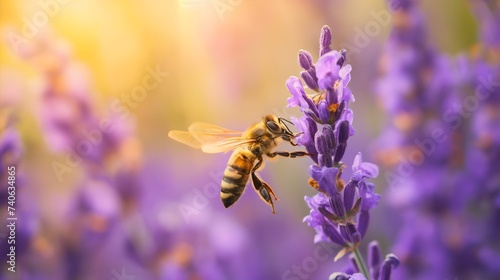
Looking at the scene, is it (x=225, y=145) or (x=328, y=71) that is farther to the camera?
(x=225, y=145)

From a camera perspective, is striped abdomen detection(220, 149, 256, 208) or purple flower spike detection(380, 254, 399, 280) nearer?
purple flower spike detection(380, 254, 399, 280)

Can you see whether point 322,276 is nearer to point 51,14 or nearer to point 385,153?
point 385,153

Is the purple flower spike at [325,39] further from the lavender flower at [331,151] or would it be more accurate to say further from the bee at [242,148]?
the bee at [242,148]

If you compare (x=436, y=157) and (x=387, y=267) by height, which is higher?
(x=436, y=157)

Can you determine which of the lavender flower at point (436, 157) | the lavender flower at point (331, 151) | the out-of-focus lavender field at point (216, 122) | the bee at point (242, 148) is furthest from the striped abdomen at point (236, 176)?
the lavender flower at point (436, 157)

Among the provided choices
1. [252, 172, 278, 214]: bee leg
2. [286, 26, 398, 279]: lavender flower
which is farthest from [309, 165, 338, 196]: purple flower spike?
[252, 172, 278, 214]: bee leg

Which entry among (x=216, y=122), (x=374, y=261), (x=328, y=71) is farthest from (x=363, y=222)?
(x=216, y=122)

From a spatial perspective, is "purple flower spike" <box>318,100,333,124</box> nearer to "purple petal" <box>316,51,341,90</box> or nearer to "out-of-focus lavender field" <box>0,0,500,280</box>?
"purple petal" <box>316,51,341,90</box>

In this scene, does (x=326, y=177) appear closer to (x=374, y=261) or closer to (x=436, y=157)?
(x=374, y=261)
